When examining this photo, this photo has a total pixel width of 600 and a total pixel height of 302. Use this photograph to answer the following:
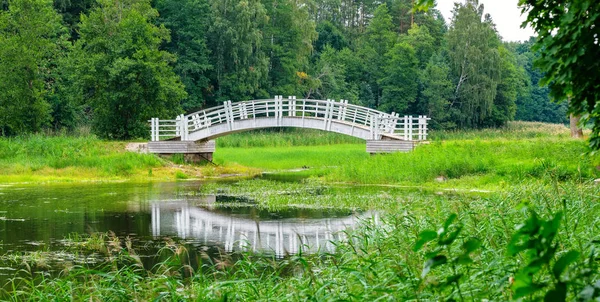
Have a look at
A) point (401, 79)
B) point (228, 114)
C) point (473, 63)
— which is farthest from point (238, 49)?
point (228, 114)

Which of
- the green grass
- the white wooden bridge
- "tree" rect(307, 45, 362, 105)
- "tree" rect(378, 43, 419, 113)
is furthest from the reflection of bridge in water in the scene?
"tree" rect(378, 43, 419, 113)

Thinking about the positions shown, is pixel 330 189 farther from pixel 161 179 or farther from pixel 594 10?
pixel 594 10

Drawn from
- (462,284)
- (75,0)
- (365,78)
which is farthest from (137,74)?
(365,78)

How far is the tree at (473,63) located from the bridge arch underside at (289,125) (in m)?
28.3

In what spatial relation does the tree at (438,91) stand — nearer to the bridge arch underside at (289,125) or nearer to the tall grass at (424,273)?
the bridge arch underside at (289,125)

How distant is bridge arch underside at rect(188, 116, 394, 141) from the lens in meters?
26.4

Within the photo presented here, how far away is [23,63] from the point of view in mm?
30359

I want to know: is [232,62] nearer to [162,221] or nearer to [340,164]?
[340,164]

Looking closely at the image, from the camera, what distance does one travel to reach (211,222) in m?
13.4

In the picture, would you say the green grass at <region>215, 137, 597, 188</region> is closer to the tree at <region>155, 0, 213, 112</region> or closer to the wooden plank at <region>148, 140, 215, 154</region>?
the wooden plank at <region>148, 140, 215, 154</region>

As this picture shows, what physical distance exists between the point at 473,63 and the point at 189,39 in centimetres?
1952

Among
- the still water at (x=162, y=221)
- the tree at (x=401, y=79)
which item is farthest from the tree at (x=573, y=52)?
the tree at (x=401, y=79)

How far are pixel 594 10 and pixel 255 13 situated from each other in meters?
45.3

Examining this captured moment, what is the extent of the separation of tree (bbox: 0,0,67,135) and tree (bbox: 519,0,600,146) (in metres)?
27.7
